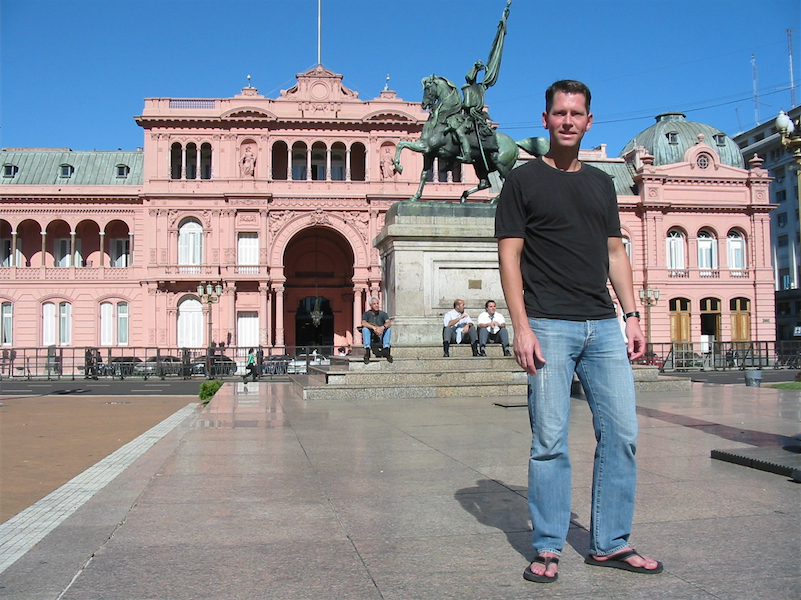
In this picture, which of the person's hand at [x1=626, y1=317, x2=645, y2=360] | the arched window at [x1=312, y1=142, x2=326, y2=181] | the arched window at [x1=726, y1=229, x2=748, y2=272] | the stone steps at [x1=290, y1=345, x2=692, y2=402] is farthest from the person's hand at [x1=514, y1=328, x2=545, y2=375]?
the arched window at [x1=726, y1=229, x2=748, y2=272]

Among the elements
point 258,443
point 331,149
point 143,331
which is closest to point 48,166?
point 143,331

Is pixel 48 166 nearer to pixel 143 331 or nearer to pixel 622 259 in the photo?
pixel 143 331

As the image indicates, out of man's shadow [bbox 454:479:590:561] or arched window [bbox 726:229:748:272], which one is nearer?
man's shadow [bbox 454:479:590:561]

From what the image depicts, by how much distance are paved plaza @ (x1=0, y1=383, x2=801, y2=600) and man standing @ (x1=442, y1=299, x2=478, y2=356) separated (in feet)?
23.8

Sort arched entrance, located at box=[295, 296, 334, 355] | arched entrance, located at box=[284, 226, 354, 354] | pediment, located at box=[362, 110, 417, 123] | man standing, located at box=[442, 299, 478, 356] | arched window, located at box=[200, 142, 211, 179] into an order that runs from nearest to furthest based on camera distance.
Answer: man standing, located at box=[442, 299, 478, 356], pediment, located at box=[362, 110, 417, 123], arched window, located at box=[200, 142, 211, 179], arched entrance, located at box=[284, 226, 354, 354], arched entrance, located at box=[295, 296, 334, 355]

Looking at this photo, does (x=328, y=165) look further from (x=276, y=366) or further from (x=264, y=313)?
(x=276, y=366)

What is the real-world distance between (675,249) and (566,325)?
178 feet

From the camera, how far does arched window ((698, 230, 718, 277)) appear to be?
2140 inches

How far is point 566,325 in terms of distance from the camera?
3.74 metres

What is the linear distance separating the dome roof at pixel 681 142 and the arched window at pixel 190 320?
34.2 m

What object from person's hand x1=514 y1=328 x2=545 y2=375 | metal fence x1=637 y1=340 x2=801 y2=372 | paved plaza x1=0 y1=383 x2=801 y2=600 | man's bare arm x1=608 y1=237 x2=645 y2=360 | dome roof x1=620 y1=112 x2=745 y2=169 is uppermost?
dome roof x1=620 y1=112 x2=745 y2=169

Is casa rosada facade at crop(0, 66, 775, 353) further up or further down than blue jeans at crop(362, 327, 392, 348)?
further up

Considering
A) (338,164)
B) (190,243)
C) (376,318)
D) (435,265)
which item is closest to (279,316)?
(190,243)

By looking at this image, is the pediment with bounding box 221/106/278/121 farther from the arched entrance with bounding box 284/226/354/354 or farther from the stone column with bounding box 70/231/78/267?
the stone column with bounding box 70/231/78/267
